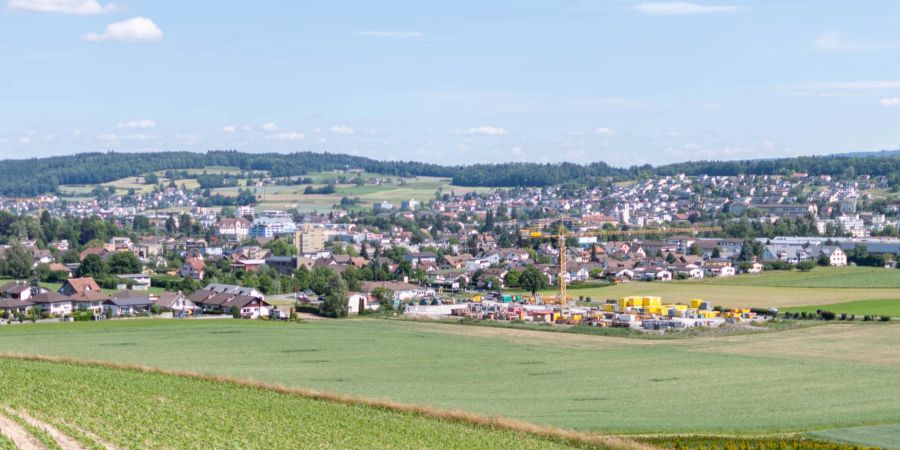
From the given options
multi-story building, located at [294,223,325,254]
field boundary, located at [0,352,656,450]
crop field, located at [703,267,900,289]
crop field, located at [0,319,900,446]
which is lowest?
multi-story building, located at [294,223,325,254]

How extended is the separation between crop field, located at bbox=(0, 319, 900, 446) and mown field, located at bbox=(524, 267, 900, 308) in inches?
543

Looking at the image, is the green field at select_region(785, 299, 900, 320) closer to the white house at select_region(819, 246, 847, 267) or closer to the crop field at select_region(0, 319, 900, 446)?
the crop field at select_region(0, 319, 900, 446)

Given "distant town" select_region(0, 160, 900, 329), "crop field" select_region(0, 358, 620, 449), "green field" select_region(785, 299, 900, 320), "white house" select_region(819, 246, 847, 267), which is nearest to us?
"crop field" select_region(0, 358, 620, 449)

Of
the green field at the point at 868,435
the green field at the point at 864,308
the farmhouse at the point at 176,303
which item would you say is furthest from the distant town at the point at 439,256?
the green field at the point at 868,435

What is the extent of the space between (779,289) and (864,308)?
13.3 metres

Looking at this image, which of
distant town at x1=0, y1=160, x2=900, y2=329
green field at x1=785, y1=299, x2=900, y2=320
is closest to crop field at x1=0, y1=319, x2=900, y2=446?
green field at x1=785, y1=299, x2=900, y2=320

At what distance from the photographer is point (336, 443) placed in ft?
63.6

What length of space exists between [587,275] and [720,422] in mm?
59242

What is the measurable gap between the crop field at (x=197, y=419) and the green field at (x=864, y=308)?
33.7 m

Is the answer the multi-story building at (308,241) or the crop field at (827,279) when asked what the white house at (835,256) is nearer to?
the crop field at (827,279)

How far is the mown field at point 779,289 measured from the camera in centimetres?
6119

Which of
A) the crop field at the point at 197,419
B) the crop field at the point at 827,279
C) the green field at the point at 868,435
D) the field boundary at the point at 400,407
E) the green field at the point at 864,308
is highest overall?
the crop field at the point at 197,419

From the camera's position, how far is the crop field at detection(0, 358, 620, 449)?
691 inches

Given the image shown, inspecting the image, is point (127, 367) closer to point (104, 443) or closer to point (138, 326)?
point (104, 443)
